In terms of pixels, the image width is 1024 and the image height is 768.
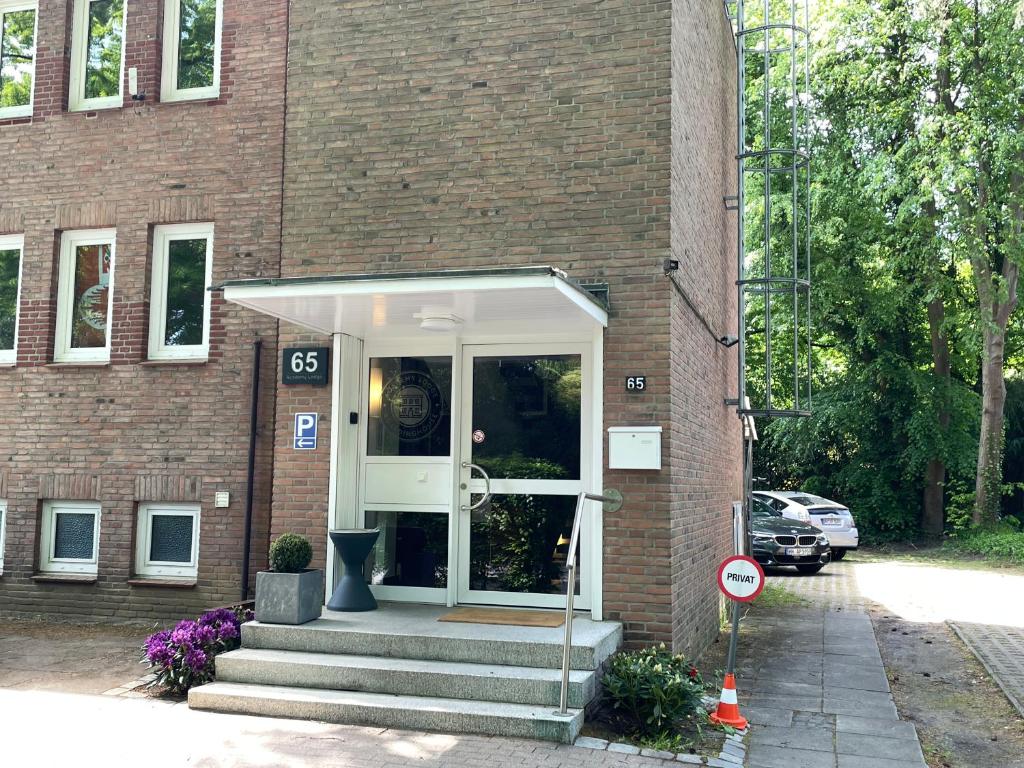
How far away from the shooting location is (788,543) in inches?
623

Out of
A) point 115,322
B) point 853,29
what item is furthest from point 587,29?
point 853,29

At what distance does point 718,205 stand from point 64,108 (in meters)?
7.16

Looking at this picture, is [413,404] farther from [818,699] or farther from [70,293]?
[70,293]

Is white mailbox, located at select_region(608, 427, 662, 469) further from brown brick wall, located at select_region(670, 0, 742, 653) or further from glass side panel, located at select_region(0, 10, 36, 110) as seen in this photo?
glass side panel, located at select_region(0, 10, 36, 110)

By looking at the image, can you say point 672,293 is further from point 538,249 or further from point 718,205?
point 718,205

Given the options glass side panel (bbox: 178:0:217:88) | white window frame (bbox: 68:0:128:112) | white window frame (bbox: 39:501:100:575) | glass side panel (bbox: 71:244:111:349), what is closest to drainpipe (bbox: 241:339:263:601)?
white window frame (bbox: 39:501:100:575)

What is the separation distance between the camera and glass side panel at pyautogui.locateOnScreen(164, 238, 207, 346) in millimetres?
9117

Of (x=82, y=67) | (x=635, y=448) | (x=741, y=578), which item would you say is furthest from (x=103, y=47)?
(x=741, y=578)

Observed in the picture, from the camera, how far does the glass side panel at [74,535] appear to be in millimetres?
9148

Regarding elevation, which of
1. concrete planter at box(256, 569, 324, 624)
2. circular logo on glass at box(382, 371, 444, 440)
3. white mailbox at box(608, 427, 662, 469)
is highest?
circular logo on glass at box(382, 371, 444, 440)

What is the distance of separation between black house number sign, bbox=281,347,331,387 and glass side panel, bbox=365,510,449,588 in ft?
4.17

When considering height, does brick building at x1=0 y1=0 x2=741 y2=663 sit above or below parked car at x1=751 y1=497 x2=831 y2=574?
above

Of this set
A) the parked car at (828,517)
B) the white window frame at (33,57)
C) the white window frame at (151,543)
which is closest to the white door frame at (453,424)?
the white window frame at (151,543)

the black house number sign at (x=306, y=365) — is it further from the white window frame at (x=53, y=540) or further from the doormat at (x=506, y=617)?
the white window frame at (x=53, y=540)
